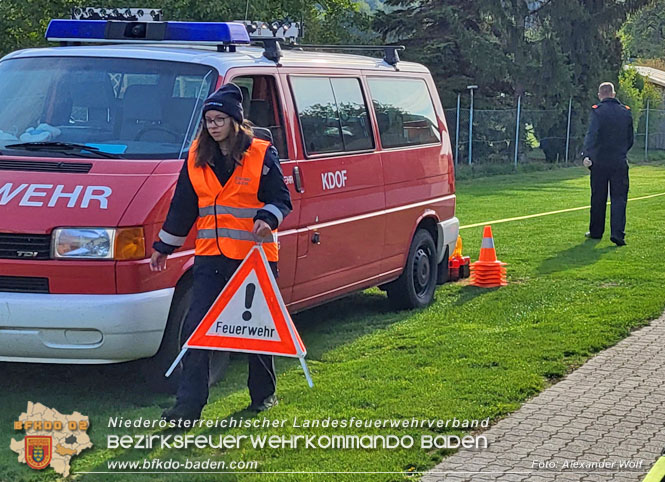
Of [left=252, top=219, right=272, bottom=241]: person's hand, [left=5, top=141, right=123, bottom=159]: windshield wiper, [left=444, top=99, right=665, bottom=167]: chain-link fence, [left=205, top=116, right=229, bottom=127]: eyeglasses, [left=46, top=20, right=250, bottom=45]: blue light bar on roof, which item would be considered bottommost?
[left=444, top=99, right=665, bottom=167]: chain-link fence

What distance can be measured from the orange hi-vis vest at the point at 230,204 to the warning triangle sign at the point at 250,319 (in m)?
0.11

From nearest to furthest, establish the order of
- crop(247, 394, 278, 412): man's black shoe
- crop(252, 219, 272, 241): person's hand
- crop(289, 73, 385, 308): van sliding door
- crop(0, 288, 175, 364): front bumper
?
1. crop(252, 219, 272, 241): person's hand
2. crop(0, 288, 175, 364): front bumper
3. crop(247, 394, 278, 412): man's black shoe
4. crop(289, 73, 385, 308): van sliding door

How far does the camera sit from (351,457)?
5219mm

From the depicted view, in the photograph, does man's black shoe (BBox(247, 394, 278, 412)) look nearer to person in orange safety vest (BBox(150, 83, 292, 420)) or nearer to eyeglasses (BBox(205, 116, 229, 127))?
person in orange safety vest (BBox(150, 83, 292, 420))

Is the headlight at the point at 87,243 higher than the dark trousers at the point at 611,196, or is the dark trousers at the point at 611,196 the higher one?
the headlight at the point at 87,243

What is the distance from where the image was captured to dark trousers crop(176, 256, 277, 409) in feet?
18.7

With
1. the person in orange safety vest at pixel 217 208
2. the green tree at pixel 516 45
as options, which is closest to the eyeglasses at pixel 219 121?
the person in orange safety vest at pixel 217 208

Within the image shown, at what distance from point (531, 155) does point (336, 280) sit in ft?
102

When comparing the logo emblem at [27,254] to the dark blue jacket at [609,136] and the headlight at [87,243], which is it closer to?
the headlight at [87,243]

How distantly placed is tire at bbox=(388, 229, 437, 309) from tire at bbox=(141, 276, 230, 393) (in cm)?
324

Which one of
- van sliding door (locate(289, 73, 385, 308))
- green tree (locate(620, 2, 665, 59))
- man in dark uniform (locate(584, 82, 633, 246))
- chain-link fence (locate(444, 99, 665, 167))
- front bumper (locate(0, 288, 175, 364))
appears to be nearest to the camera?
front bumper (locate(0, 288, 175, 364))

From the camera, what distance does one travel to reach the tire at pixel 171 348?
624 centimetres

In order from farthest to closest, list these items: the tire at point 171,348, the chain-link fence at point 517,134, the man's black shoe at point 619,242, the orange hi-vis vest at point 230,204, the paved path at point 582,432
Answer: the chain-link fence at point 517,134 → the man's black shoe at point 619,242 → the tire at point 171,348 → the orange hi-vis vest at point 230,204 → the paved path at point 582,432

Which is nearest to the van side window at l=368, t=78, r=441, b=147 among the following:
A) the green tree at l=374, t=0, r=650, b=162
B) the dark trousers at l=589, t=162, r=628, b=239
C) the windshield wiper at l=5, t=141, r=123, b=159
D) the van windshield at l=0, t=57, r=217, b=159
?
the van windshield at l=0, t=57, r=217, b=159
